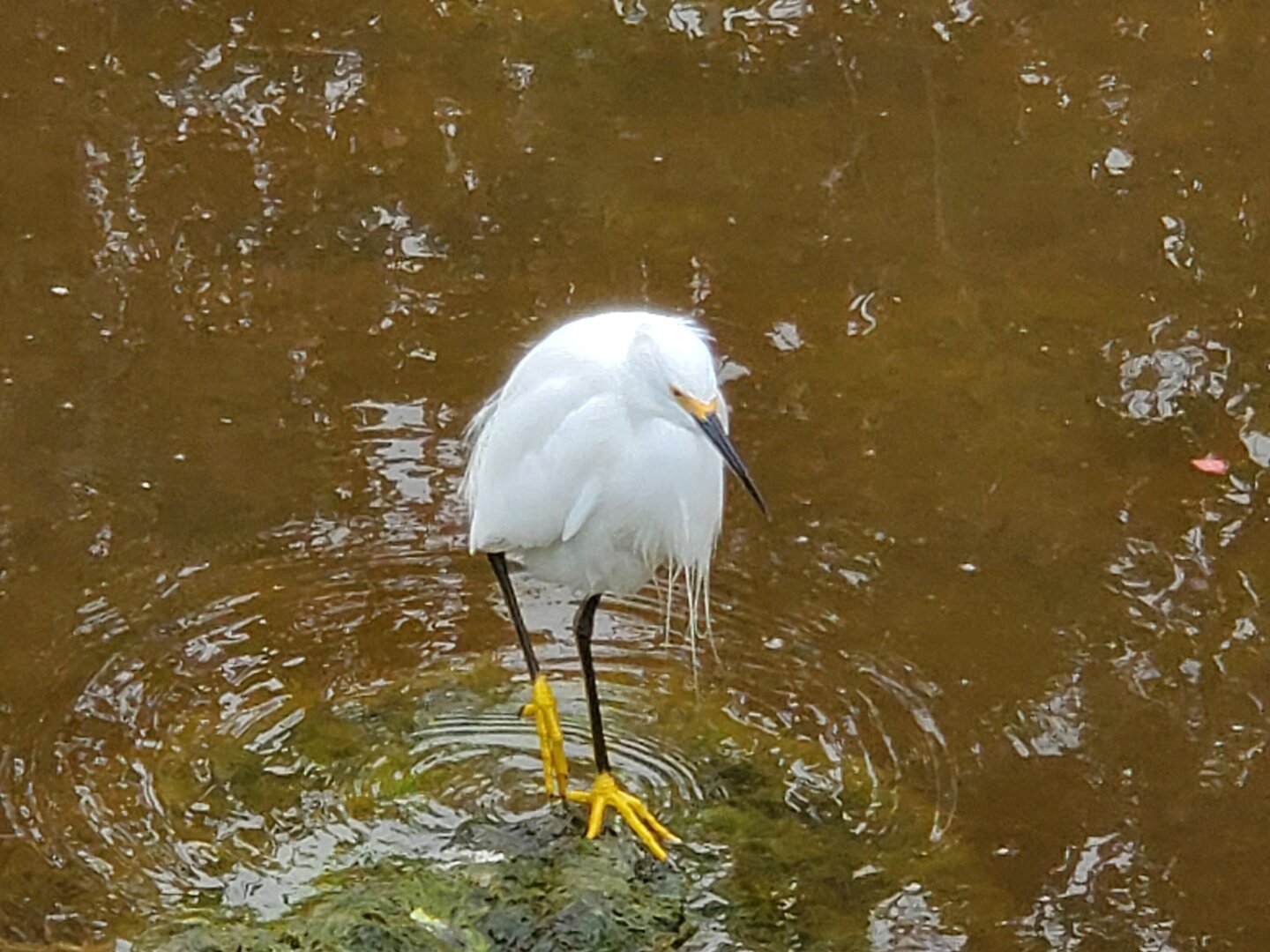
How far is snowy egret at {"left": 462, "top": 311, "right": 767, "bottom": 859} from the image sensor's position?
3.02m

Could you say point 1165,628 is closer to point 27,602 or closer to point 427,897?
point 427,897

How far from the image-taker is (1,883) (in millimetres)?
3293

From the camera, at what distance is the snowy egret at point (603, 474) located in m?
3.02

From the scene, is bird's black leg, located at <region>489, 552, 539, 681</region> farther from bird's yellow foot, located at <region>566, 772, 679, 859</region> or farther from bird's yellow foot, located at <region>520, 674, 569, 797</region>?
bird's yellow foot, located at <region>566, 772, 679, 859</region>

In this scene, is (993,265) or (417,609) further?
(993,265)

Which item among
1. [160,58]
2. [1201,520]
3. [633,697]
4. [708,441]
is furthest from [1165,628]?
[160,58]

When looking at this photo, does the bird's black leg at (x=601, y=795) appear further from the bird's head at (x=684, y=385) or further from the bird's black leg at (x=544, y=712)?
the bird's head at (x=684, y=385)

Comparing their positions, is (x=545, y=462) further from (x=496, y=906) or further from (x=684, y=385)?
(x=496, y=906)

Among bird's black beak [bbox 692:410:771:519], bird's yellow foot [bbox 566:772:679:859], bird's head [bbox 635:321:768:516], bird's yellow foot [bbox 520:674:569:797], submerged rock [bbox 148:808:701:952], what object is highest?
bird's head [bbox 635:321:768:516]

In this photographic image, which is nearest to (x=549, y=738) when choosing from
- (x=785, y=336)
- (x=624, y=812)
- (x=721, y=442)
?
(x=624, y=812)

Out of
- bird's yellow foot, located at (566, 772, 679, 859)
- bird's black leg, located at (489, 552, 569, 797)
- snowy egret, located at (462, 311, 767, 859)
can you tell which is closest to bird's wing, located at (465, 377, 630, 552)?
snowy egret, located at (462, 311, 767, 859)

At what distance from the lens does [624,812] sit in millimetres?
3395

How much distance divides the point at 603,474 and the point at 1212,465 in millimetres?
1837

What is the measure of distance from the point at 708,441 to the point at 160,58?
3277 mm
